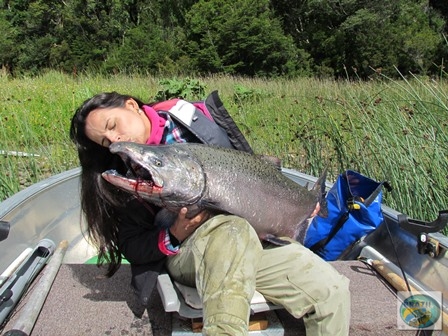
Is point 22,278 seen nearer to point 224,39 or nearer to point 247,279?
point 247,279

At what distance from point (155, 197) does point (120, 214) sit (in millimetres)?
503

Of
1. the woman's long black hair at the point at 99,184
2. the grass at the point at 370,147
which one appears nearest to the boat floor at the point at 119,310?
the woman's long black hair at the point at 99,184

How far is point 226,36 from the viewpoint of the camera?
22906mm

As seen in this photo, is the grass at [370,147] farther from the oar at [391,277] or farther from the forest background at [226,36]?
the forest background at [226,36]

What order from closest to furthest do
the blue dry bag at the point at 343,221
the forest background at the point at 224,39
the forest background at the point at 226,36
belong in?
1. the blue dry bag at the point at 343,221
2. the forest background at the point at 224,39
3. the forest background at the point at 226,36

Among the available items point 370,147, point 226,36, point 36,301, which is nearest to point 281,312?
point 36,301

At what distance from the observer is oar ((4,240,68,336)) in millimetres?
1763

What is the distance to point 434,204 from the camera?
10.2 feet

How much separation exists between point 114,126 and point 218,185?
→ 53 centimetres

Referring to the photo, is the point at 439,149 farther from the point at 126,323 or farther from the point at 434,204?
the point at 126,323

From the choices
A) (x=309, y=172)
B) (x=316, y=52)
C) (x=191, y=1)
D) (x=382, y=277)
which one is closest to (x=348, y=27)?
(x=316, y=52)

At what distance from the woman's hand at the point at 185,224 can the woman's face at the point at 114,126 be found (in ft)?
1.34

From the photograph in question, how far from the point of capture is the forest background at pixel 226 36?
22922 millimetres

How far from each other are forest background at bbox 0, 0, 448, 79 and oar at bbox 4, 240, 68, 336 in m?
18.7
